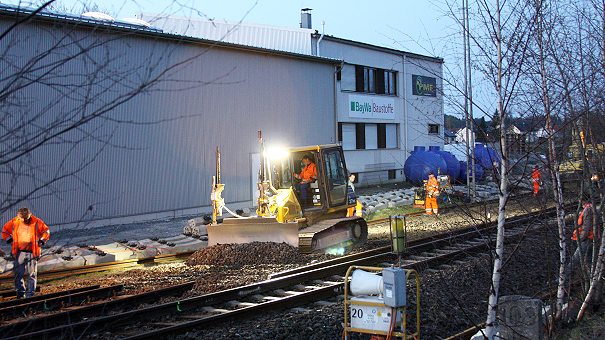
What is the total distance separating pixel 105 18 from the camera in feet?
10.4

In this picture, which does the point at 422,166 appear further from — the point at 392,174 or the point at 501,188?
the point at 501,188

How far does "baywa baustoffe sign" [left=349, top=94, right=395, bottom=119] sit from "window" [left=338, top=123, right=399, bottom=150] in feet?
2.29

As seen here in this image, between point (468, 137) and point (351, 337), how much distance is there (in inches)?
151

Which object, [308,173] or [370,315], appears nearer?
[370,315]

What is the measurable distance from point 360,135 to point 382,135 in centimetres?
309

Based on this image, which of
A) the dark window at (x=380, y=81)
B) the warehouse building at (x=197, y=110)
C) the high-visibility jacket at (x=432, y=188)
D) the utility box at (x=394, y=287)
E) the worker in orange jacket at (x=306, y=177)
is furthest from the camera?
the dark window at (x=380, y=81)

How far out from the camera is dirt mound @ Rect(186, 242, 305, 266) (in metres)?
15.7

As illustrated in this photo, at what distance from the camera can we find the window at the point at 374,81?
43000 mm

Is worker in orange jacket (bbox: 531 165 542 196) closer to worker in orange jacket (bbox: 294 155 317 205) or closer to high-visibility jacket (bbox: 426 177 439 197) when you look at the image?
worker in orange jacket (bbox: 294 155 317 205)

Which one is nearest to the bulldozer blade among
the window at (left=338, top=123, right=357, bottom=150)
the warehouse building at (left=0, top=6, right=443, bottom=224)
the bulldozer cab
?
the bulldozer cab

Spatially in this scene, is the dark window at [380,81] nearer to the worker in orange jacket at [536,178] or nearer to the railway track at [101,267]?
the railway track at [101,267]

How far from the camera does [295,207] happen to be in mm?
17391

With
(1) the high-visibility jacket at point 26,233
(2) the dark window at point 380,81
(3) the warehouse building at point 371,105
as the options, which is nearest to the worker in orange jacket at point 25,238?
(1) the high-visibility jacket at point 26,233

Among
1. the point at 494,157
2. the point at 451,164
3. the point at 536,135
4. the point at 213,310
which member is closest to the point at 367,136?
the point at 451,164
